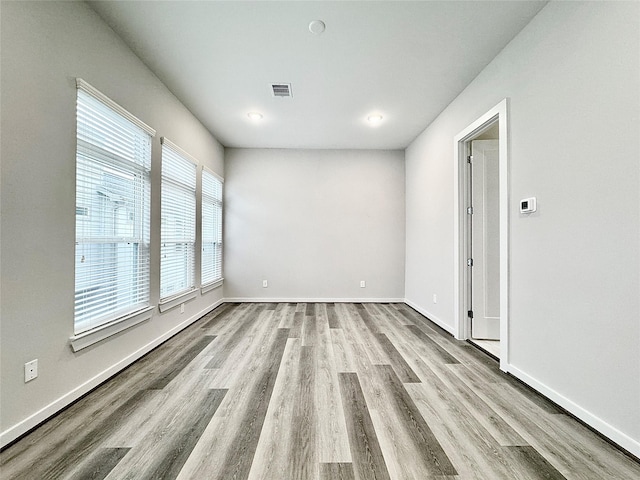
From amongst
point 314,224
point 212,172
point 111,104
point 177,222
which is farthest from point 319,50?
point 314,224

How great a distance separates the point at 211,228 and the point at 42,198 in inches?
122

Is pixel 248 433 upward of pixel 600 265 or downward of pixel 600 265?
downward

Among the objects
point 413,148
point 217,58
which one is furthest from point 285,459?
point 413,148


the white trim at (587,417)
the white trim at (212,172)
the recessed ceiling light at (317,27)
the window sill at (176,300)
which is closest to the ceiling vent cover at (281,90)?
the recessed ceiling light at (317,27)

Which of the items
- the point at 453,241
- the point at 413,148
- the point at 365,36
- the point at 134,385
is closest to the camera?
the point at 134,385

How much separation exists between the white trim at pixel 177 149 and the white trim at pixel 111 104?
219mm

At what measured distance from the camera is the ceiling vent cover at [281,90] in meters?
3.24

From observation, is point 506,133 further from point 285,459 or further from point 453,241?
point 285,459

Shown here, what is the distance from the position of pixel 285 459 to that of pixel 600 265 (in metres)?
2.06

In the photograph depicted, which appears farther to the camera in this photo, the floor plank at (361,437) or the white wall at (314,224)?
the white wall at (314,224)

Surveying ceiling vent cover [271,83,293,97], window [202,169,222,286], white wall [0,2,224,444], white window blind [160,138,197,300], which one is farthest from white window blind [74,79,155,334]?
window [202,169,222,286]

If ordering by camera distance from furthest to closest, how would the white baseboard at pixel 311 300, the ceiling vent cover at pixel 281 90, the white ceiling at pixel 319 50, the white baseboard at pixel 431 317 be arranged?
the white baseboard at pixel 311 300
the white baseboard at pixel 431 317
the ceiling vent cover at pixel 281 90
the white ceiling at pixel 319 50

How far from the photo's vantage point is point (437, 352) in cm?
304

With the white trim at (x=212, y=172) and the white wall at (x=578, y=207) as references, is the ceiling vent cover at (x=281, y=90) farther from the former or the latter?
the white wall at (x=578, y=207)
